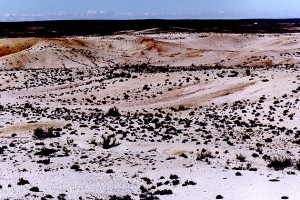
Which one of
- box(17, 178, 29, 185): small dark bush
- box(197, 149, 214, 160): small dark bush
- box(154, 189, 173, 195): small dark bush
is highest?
box(17, 178, 29, 185): small dark bush

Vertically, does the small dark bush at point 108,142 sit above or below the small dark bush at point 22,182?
below

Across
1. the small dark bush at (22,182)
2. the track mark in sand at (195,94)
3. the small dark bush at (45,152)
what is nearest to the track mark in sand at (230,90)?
the track mark in sand at (195,94)

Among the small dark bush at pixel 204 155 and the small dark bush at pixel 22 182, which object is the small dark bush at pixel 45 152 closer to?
the small dark bush at pixel 22 182

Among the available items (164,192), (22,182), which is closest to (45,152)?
(22,182)

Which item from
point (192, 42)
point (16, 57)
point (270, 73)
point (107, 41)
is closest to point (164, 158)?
point (270, 73)

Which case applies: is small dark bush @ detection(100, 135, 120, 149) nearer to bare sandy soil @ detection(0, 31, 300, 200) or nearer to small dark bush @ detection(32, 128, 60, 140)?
bare sandy soil @ detection(0, 31, 300, 200)

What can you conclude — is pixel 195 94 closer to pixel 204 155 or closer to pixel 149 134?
pixel 149 134

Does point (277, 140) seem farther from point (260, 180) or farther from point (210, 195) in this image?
point (210, 195)

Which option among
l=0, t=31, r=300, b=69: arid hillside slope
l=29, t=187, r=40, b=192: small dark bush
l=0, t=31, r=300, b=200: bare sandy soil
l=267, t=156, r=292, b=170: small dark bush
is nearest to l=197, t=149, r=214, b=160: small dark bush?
l=0, t=31, r=300, b=200: bare sandy soil
